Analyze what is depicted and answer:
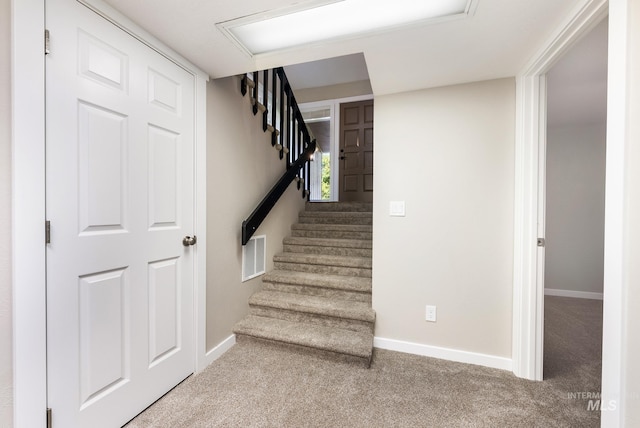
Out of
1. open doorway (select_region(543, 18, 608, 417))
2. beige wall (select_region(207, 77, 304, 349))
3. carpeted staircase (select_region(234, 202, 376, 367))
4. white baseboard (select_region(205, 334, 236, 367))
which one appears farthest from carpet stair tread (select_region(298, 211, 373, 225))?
open doorway (select_region(543, 18, 608, 417))

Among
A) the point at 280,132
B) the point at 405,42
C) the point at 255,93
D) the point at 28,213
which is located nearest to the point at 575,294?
the point at 405,42

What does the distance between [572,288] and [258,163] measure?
4568mm

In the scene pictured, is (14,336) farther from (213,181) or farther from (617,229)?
(617,229)

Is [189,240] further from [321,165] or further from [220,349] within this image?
[321,165]

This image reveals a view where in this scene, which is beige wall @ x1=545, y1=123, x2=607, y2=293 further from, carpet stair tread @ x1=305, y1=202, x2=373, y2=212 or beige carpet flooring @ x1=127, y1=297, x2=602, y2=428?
carpet stair tread @ x1=305, y1=202, x2=373, y2=212

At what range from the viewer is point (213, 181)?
1931 millimetres

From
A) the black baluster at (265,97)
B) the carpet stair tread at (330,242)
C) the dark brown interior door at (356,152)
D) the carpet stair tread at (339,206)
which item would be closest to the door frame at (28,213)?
the black baluster at (265,97)

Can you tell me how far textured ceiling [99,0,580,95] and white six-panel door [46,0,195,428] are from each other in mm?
206

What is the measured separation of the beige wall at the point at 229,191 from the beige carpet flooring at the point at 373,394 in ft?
1.14

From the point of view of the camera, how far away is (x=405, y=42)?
58.3 inches

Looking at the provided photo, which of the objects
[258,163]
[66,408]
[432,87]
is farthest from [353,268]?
[66,408]

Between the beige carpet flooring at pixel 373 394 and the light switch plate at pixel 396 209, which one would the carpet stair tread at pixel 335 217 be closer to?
the light switch plate at pixel 396 209

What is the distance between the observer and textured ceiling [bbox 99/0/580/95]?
1.24 meters

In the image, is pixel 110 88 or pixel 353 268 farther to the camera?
pixel 353 268
